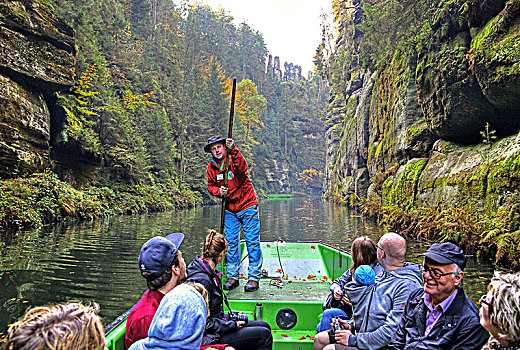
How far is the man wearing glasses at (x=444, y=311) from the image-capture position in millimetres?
2090

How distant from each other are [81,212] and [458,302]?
51.0 ft

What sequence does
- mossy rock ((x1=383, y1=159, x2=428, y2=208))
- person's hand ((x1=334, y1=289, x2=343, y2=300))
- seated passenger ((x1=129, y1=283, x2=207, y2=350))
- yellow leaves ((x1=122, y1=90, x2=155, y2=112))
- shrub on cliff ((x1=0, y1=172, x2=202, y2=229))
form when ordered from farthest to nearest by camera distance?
yellow leaves ((x1=122, y1=90, x2=155, y2=112)) → mossy rock ((x1=383, y1=159, x2=428, y2=208)) → shrub on cliff ((x1=0, y1=172, x2=202, y2=229)) → person's hand ((x1=334, y1=289, x2=343, y2=300)) → seated passenger ((x1=129, y1=283, x2=207, y2=350))

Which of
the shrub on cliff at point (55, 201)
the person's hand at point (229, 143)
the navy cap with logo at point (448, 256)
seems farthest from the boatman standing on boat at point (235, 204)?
the shrub on cliff at point (55, 201)

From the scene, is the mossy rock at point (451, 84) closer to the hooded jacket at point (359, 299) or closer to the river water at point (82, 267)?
the river water at point (82, 267)

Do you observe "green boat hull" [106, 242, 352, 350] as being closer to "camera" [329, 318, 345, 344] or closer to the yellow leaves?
"camera" [329, 318, 345, 344]

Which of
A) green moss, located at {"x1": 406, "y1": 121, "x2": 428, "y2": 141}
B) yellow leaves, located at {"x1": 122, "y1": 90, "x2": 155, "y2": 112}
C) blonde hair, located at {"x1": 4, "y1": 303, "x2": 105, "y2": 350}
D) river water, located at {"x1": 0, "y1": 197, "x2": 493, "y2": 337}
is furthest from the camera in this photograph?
yellow leaves, located at {"x1": 122, "y1": 90, "x2": 155, "y2": 112}

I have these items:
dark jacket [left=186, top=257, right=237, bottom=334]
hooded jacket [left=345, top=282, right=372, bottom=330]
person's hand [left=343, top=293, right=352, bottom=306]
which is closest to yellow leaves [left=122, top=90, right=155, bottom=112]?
dark jacket [left=186, top=257, right=237, bottom=334]

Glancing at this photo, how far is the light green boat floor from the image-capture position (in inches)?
160

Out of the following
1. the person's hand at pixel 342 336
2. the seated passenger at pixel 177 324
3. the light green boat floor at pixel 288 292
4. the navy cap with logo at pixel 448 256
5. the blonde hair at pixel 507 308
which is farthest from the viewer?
the light green boat floor at pixel 288 292

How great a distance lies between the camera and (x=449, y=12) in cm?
1190

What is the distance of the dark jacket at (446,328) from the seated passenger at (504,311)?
1.43 ft

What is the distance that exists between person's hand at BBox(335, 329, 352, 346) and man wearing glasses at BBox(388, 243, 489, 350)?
18.8 inches

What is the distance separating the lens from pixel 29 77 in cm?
1341

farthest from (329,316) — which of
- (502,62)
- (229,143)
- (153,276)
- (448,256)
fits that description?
(502,62)
